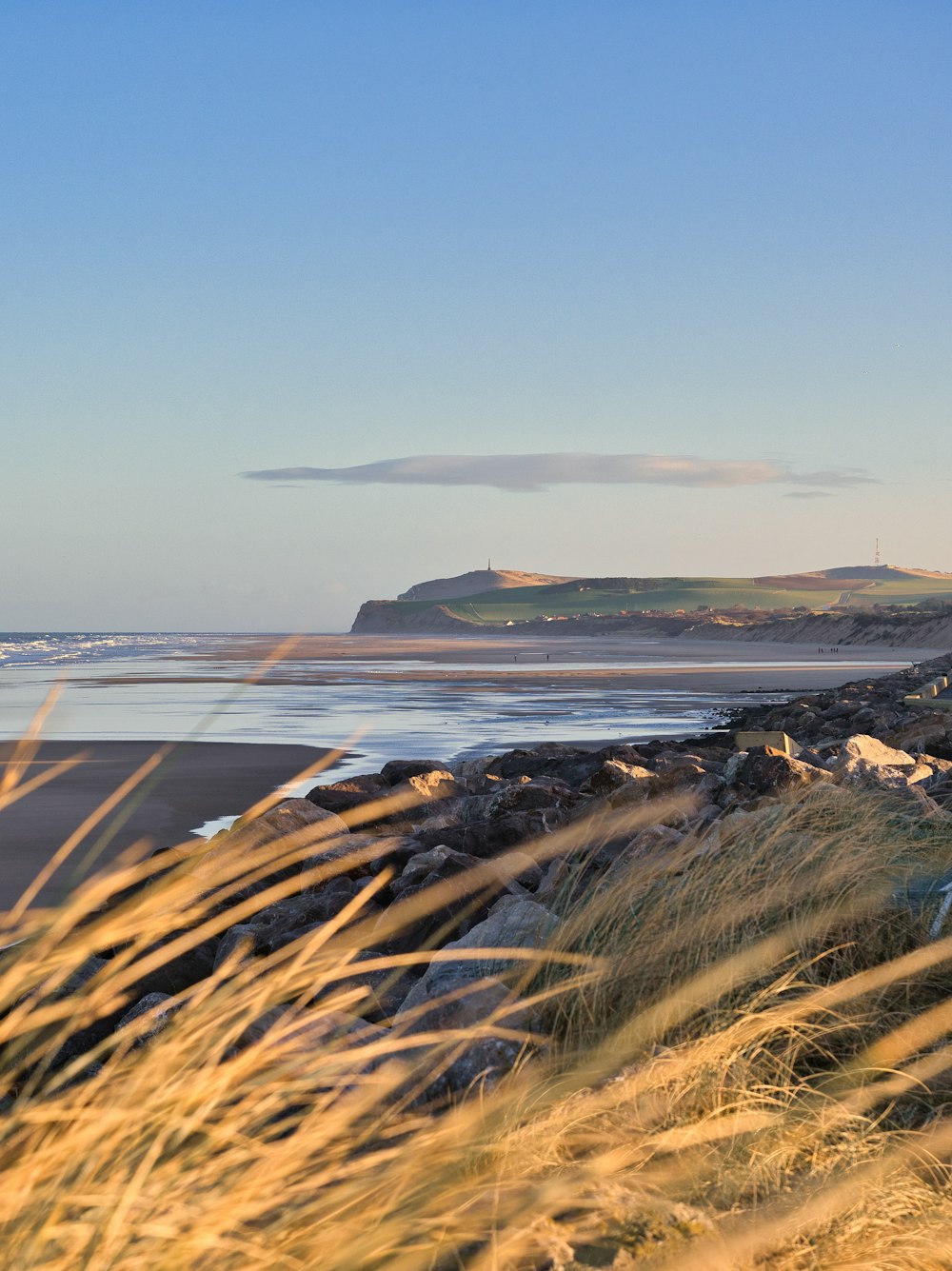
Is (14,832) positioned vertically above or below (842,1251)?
below

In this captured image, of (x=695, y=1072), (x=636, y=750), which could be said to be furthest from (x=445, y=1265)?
(x=636, y=750)

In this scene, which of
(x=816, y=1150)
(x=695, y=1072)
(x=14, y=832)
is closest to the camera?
(x=816, y=1150)

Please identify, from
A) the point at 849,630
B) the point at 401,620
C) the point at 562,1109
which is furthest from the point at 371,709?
the point at 401,620

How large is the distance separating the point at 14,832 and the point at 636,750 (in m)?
5.55

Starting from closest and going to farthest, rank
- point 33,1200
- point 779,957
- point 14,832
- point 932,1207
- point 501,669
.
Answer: point 33,1200 → point 932,1207 → point 779,957 → point 14,832 → point 501,669

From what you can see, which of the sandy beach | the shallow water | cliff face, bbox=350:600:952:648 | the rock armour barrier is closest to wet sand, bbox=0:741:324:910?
the sandy beach

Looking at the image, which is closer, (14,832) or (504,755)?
(14,832)

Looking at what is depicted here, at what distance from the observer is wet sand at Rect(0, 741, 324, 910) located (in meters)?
8.59

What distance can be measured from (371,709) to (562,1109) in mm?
19332

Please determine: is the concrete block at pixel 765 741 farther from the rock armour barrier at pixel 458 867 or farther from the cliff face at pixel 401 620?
the cliff face at pixel 401 620

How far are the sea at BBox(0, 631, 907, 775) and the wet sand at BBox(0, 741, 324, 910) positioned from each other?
75 centimetres

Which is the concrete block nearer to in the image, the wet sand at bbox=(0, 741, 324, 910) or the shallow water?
the shallow water

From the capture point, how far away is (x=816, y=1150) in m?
2.69

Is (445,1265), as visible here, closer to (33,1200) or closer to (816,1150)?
(33,1200)
